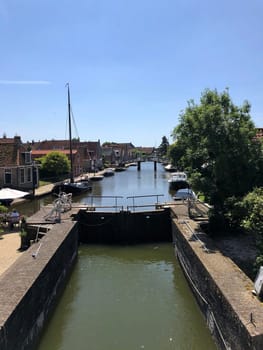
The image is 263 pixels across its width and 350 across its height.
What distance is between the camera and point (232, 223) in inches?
649

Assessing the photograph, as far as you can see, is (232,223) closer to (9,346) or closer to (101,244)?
(101,244)

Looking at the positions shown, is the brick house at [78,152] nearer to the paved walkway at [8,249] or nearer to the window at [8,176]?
the window at [8,176]

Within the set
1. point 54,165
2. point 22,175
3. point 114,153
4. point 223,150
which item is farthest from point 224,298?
point 114,153

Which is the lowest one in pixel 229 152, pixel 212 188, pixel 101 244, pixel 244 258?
pixel 101 244

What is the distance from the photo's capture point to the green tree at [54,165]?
163 feet

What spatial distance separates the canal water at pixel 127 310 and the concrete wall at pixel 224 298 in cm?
66

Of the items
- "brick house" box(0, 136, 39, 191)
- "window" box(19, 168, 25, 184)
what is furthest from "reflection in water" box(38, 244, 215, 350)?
"window" box(19, 168, 25, 184)

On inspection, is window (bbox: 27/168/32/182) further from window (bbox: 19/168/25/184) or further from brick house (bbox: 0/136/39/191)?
window (bbox: 19/168/25/184)

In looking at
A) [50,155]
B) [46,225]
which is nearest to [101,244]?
[46,225]

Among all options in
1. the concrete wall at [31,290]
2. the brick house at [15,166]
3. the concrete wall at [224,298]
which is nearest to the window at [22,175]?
the brick house at [15,166]

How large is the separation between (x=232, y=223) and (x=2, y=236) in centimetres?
1130

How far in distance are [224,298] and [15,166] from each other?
106ft

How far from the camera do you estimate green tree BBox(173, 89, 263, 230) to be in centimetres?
1502

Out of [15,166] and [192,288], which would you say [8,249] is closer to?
[192,288]
